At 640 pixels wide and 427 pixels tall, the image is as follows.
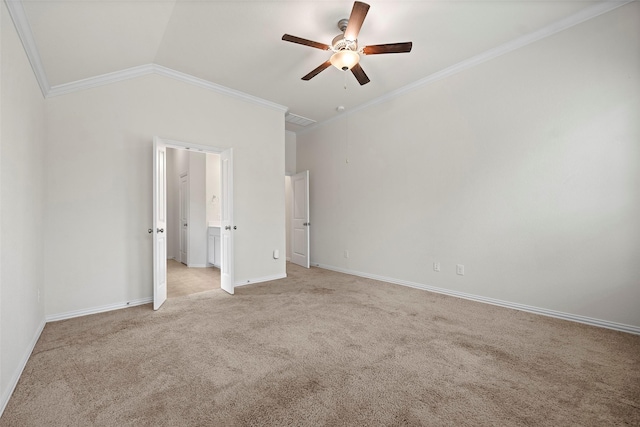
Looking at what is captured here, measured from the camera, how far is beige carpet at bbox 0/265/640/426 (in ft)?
5.31

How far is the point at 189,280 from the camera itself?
4.92m

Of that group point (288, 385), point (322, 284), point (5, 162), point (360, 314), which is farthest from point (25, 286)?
point (322, 284)

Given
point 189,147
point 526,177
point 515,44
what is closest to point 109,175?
point 189,147

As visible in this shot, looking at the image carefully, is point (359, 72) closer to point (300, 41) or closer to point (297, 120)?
point (300, 41)

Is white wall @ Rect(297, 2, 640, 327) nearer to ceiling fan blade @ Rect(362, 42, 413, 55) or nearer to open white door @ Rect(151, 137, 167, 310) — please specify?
ceiling fan blade @ Rect(362, 42, 413, 55)

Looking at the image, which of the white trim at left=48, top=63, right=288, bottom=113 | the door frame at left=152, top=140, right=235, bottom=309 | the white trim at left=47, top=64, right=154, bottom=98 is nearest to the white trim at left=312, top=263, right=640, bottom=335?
the door frame at left=152, top=140, right=235, bottom=309

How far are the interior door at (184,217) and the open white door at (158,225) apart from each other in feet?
9.34

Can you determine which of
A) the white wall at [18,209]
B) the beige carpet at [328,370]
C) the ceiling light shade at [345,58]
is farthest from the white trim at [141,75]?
the beige carpet at [328,370]

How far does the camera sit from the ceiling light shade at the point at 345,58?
275 centimetres

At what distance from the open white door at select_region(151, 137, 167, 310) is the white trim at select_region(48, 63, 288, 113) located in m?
0.89

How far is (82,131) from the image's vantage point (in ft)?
10.7

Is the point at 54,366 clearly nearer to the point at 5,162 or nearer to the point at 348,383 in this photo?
the point at 5,162

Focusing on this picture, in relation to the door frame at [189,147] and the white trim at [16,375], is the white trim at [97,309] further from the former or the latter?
the door frame at [189,147]

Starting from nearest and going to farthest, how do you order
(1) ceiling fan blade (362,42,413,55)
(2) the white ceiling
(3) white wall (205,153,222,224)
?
(2) the white ceiling < (1) ceiling fan blade (362,42,413,55) < (3) white wall (205,153,222,224)
